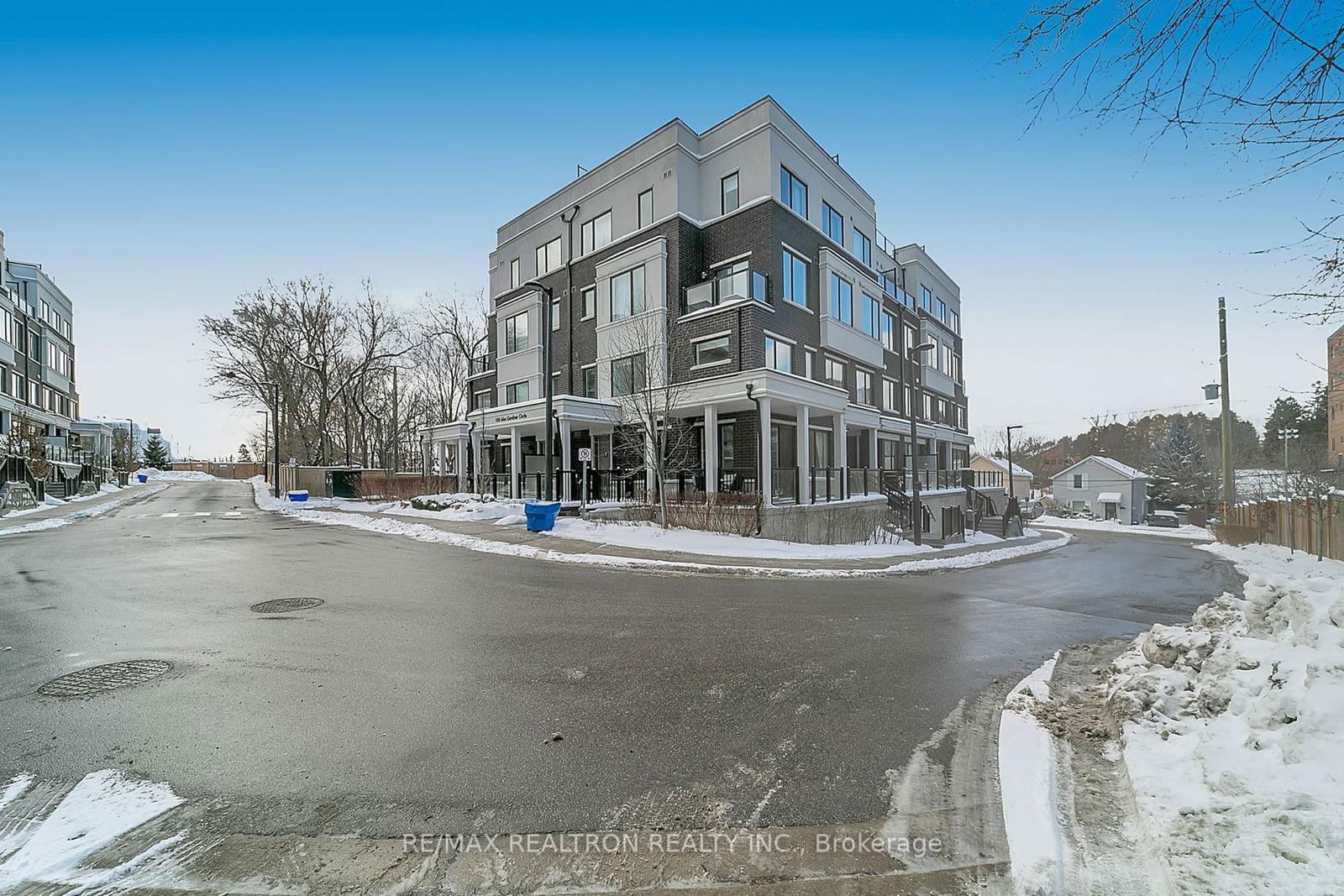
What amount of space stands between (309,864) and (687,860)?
175 cm

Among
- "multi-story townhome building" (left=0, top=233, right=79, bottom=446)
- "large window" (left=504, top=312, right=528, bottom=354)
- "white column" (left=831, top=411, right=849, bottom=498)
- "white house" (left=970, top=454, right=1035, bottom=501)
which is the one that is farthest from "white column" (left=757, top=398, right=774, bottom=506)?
"white house" (left=970, top=454, right=1035, bottom=501)

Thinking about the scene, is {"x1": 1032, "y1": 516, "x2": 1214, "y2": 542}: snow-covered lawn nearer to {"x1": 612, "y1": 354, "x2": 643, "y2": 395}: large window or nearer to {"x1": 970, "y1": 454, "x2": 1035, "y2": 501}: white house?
{"x1": 970, "y1": 454, "x2": 1035, "y2": 501}: white house

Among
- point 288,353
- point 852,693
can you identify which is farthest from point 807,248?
point 288,353

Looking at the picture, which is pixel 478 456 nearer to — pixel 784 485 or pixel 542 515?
pixel 542 515

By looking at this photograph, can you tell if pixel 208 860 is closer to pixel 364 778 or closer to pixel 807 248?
pixel 364 778

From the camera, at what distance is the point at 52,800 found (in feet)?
10.6

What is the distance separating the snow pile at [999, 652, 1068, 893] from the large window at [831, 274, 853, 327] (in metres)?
23.3

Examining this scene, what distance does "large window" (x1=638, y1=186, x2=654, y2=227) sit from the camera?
25266 millimetres

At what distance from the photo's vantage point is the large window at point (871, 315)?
94.9 ft

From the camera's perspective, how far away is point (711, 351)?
22766mm

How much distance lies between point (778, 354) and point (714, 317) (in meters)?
2.93

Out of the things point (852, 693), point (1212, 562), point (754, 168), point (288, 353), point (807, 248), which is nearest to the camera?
point (852, 693)

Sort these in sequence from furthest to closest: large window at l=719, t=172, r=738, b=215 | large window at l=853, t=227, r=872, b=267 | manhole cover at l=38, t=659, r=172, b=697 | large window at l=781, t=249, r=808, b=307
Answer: large window at l=853, t=227, r=872, b=267 < large window at l=719, t=172, r=738, b=215 < large window at l=781, t=249, r=808, b=307 < manhole cover at l=38, t=659, r=172, b=697

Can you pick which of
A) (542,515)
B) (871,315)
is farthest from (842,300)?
(542,515)
